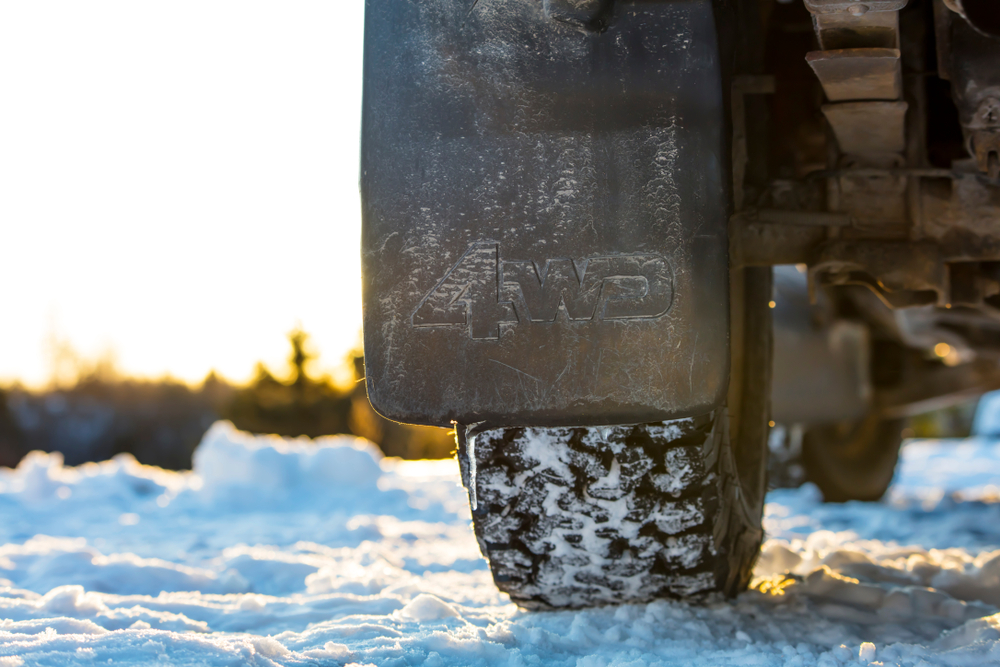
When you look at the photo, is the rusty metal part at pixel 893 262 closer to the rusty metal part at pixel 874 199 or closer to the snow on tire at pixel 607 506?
the rusty metal part at pixel 874 199

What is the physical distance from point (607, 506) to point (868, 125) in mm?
731

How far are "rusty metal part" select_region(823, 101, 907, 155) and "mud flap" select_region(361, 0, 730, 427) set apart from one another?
337 mm

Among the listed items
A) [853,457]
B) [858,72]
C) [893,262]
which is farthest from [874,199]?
[853,457]

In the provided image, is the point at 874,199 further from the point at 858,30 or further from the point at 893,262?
the point at 858,30

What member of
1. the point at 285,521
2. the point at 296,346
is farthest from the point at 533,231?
the point at 296,346

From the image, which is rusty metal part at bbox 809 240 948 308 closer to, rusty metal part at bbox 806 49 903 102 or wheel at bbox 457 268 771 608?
wheel at bbox 457 268 771 608

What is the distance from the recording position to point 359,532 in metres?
2.71

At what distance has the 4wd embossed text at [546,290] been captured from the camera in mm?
1030

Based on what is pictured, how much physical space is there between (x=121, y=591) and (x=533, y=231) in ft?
4.30

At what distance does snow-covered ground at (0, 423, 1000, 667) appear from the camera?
1.22m

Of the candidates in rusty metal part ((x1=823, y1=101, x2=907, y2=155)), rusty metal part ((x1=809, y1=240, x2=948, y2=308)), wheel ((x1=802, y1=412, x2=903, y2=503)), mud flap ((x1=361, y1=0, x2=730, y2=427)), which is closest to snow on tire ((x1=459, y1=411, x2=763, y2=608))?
mud flap ((x1=361, y1=0, x2=730, y2=427))

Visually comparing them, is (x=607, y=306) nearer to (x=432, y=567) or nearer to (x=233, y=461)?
(x=432, y=567)

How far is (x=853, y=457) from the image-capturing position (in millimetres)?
3527

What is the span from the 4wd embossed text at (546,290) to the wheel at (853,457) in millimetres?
2774
